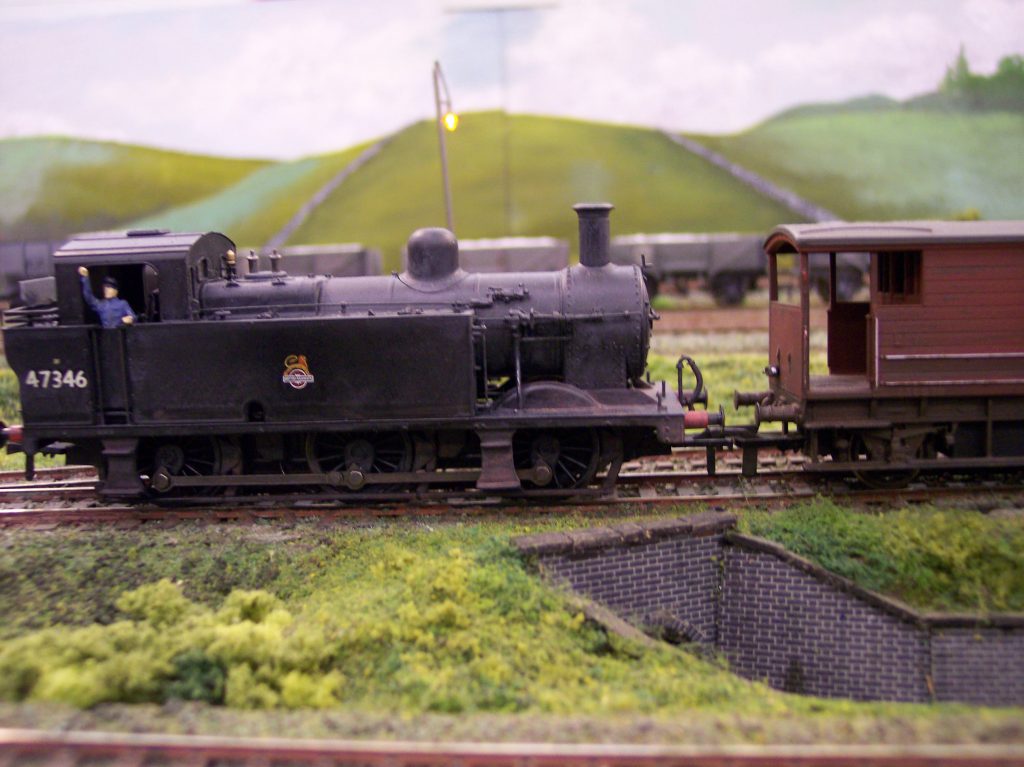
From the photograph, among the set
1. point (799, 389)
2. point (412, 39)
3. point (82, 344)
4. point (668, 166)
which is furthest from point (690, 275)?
point (82, 344)

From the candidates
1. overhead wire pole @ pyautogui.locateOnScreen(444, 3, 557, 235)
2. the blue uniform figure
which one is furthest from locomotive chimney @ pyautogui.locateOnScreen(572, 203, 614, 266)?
overhead wire pole @ pyautogui.locateOnScreen(444, 3, 557, 235)

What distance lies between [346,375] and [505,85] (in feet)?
42.3

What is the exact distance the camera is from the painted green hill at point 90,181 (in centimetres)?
2067

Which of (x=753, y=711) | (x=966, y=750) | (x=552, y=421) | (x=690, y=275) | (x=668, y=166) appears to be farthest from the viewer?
(x=690, y=275)

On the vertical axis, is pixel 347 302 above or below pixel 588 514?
above

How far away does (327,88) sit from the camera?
68.8ft

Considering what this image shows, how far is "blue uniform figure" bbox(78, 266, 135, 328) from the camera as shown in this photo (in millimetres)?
10492

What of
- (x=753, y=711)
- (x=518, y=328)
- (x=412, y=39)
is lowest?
(x=753, y=711)

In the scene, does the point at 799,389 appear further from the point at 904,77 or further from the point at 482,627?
the point at 904,77

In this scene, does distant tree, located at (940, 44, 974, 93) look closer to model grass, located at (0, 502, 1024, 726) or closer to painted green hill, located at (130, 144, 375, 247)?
painted green hill, located at (130, 144, 375, 247)

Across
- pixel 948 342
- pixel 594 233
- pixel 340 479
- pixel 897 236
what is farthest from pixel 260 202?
pixel 948 342

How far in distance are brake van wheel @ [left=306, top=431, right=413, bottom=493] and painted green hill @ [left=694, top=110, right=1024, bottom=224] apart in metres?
15.0

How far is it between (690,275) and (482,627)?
60.2ft

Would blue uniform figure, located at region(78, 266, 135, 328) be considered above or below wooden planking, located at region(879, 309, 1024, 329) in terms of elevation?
above
